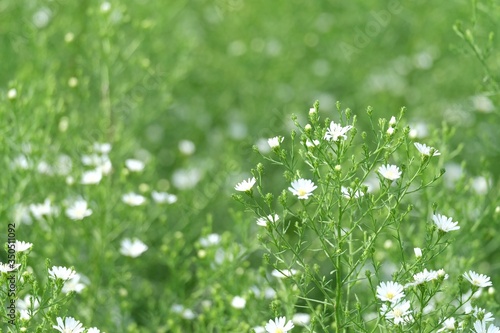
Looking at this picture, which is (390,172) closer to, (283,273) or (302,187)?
(302,187)

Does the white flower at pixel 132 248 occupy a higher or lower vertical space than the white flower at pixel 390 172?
higher

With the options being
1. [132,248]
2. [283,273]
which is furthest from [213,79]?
[283,273]

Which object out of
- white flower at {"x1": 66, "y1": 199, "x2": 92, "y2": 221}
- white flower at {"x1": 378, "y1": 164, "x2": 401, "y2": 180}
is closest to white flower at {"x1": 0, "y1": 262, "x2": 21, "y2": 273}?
white flower at {"x1": 66, "y1": 199, "x2": 92, "y2": 221}

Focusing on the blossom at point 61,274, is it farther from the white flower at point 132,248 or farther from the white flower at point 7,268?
the white flower at point 132,248

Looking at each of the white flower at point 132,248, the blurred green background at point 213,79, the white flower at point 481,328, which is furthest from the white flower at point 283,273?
the white flower at point 132,248

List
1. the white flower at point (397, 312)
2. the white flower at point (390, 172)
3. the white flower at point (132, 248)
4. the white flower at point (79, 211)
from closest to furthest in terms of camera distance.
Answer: the white flower at point (397, 312)
the white flower at point (390, 172)
the white flower at point (79, 211)
the white flower at point (132, 248)

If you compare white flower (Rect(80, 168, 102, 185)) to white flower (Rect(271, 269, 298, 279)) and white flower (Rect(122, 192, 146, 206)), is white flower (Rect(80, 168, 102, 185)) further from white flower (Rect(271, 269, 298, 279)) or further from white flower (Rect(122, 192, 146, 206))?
white flower (Rect(271, 269, 298, 279))
